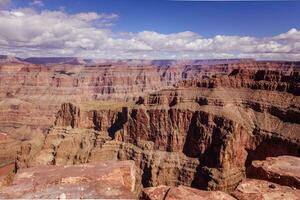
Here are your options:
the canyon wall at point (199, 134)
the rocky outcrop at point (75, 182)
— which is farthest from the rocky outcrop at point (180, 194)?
the canyon wall at point (199, 134)

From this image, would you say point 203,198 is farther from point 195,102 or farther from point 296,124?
point 195,102

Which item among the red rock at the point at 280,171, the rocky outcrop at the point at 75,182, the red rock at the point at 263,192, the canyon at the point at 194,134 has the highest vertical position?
the red rock at the point at 263,192

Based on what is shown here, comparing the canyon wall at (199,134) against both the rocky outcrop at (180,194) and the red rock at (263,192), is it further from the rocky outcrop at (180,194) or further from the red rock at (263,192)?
the rocky outcrop at (180,194)

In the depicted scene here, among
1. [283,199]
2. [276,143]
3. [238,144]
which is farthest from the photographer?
[238,144]

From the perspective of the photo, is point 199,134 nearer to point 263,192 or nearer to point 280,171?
point 280,171

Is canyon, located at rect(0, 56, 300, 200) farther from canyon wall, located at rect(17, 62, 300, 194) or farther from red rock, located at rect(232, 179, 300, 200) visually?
red rock, located at rect(232, 179, 300, 200)

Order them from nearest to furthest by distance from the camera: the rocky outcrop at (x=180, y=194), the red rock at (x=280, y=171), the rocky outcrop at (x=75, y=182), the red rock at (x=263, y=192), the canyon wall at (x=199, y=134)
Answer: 1. the rocky outcrop at (x=180, y=194)
2. the red rock at (x=263, y=192)
3. the rocky outcrop at (x=75, y=182)
4. the red rock at (x=280, y=171)
5. the canyon wall at (x=199, y=134)

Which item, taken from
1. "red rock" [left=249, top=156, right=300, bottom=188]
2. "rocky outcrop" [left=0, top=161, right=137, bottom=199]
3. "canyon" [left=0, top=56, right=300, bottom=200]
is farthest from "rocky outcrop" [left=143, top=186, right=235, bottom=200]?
"canyon" [left=0, top=56, right=300, bottom=200]

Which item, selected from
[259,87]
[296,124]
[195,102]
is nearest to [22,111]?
[195,102]
